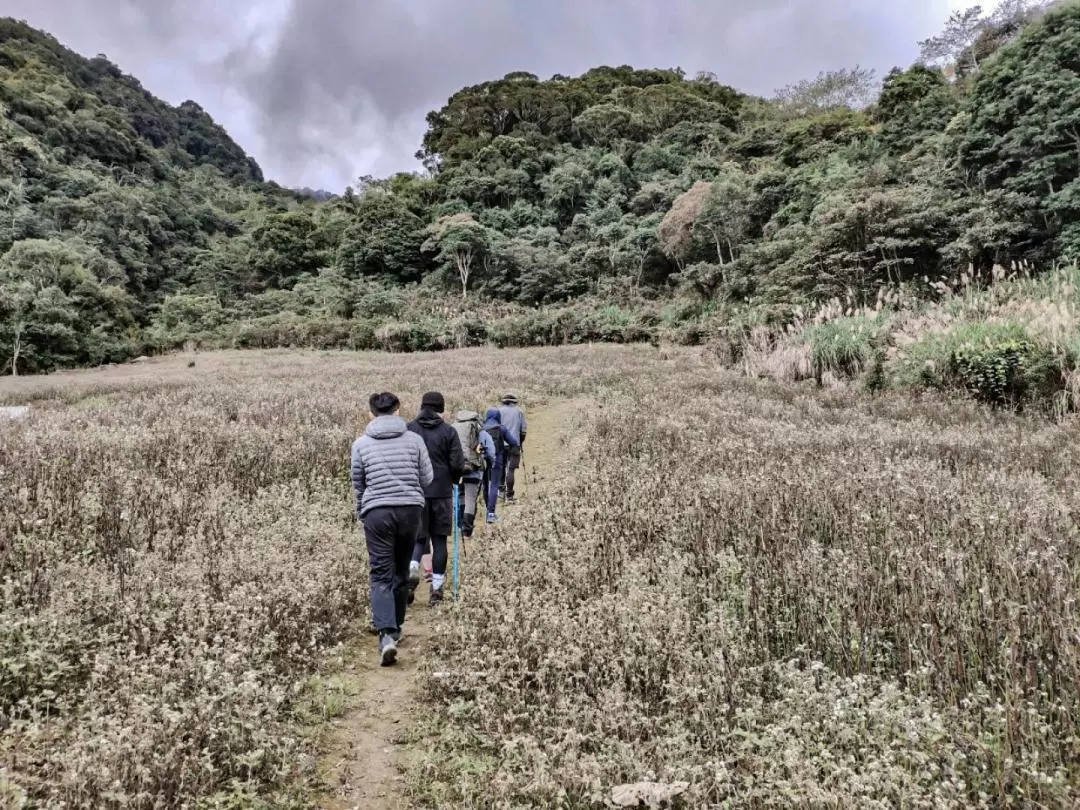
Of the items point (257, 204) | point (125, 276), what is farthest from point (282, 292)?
point (257, 204)

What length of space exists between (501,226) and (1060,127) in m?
46.1

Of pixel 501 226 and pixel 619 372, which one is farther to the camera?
pixel 501 226

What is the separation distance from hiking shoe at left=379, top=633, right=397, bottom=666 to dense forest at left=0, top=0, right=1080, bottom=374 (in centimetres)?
1494

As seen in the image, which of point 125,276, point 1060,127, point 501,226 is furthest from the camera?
point 501,226

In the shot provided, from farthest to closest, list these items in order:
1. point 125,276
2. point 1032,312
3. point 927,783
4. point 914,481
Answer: point 125,276
point 1032,312
point 914,481
point 927,783

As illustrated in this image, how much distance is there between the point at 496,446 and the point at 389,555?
406cm

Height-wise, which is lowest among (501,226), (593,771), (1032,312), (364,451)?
(593,771)

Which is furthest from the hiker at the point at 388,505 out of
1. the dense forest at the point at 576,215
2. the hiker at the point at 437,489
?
the dense forest at the point at 576,215

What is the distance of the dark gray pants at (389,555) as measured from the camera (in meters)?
4.08

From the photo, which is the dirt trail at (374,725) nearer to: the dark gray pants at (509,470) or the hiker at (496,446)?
the hiker at (496,446)

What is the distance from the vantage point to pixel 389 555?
4.15 meters

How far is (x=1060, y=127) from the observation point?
19.1 m

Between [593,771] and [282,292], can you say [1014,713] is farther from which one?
[282,292]

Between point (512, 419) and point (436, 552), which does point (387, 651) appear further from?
point (512, 419)
